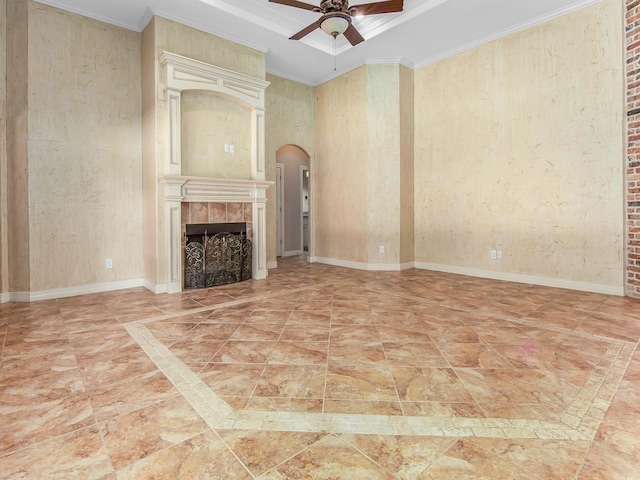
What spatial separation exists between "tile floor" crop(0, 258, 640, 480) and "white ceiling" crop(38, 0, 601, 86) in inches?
141

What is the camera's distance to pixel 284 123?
6.41 meters

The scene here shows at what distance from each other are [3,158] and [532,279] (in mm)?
6692

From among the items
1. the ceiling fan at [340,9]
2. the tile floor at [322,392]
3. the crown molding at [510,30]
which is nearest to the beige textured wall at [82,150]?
the tile floor at [322,392]

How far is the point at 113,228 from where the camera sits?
449 cm

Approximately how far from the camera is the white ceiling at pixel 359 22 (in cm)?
419

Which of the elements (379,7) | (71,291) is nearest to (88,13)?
(71,291)

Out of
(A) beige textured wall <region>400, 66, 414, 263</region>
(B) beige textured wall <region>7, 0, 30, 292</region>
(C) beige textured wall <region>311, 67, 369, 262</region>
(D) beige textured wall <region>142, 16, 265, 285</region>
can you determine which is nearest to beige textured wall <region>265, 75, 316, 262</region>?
(C) beige textured wall <region>311, 67, 369, 262</region>

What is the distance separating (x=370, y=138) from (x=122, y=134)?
3768mm

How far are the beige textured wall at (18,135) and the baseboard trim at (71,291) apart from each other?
0.10m

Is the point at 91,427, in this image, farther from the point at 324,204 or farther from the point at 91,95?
the point at 324,204

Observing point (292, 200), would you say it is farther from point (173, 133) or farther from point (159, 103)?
point (159, 103)

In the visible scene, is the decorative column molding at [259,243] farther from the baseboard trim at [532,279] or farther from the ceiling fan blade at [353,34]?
the baseboard trim at [532,279]

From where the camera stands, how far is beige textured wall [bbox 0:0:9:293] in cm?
385

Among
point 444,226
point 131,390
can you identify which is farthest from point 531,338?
point 444,226
